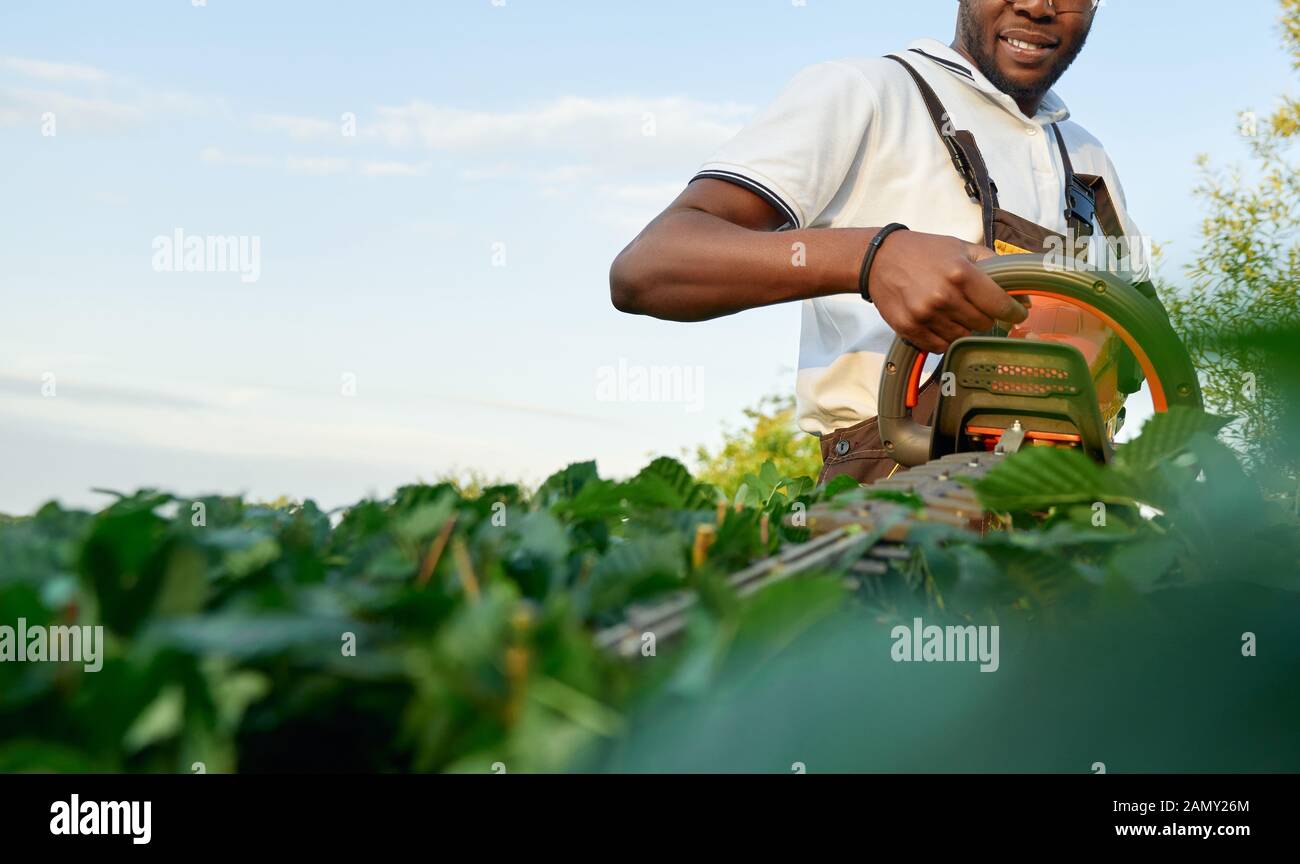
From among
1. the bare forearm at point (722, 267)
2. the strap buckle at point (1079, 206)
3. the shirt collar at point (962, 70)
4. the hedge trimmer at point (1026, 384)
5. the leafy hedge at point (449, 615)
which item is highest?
the shirt collar at point (962, 70)

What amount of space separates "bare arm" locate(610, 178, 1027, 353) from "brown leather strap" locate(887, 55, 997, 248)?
0.54 metres

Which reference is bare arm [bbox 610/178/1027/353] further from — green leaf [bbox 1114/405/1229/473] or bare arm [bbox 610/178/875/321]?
green leaf [bbox 1114/405/1229/473]

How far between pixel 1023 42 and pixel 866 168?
35.5 inches

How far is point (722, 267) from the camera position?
260 centimetres

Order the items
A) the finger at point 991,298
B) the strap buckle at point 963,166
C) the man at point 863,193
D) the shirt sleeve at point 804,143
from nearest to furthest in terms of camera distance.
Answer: the finger at point 991,298
the man at point 863,193
the shirt sleeve at point 804,143
the strap buckle at point 963,166

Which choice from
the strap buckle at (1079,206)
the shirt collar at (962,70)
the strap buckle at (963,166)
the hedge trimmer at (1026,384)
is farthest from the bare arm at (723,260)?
the strap buckle at (1079,206)

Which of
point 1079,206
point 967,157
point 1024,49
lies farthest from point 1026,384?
point 1024,49

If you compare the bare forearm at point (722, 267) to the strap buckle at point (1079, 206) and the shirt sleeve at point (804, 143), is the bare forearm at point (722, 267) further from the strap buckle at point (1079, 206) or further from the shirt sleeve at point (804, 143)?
the strap buckle at point (1079, 206)

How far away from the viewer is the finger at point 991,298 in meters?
1.86

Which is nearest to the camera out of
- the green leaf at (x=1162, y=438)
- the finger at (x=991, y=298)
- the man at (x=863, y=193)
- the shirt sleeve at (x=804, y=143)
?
the green leaf at (x=1162, y=438)

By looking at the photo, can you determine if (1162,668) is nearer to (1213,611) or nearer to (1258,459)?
(1213,611)

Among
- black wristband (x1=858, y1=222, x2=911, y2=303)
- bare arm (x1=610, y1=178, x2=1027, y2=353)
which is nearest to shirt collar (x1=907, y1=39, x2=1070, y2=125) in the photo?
bare arm (x1=610, y1=178, x2=1027, y2=353)
